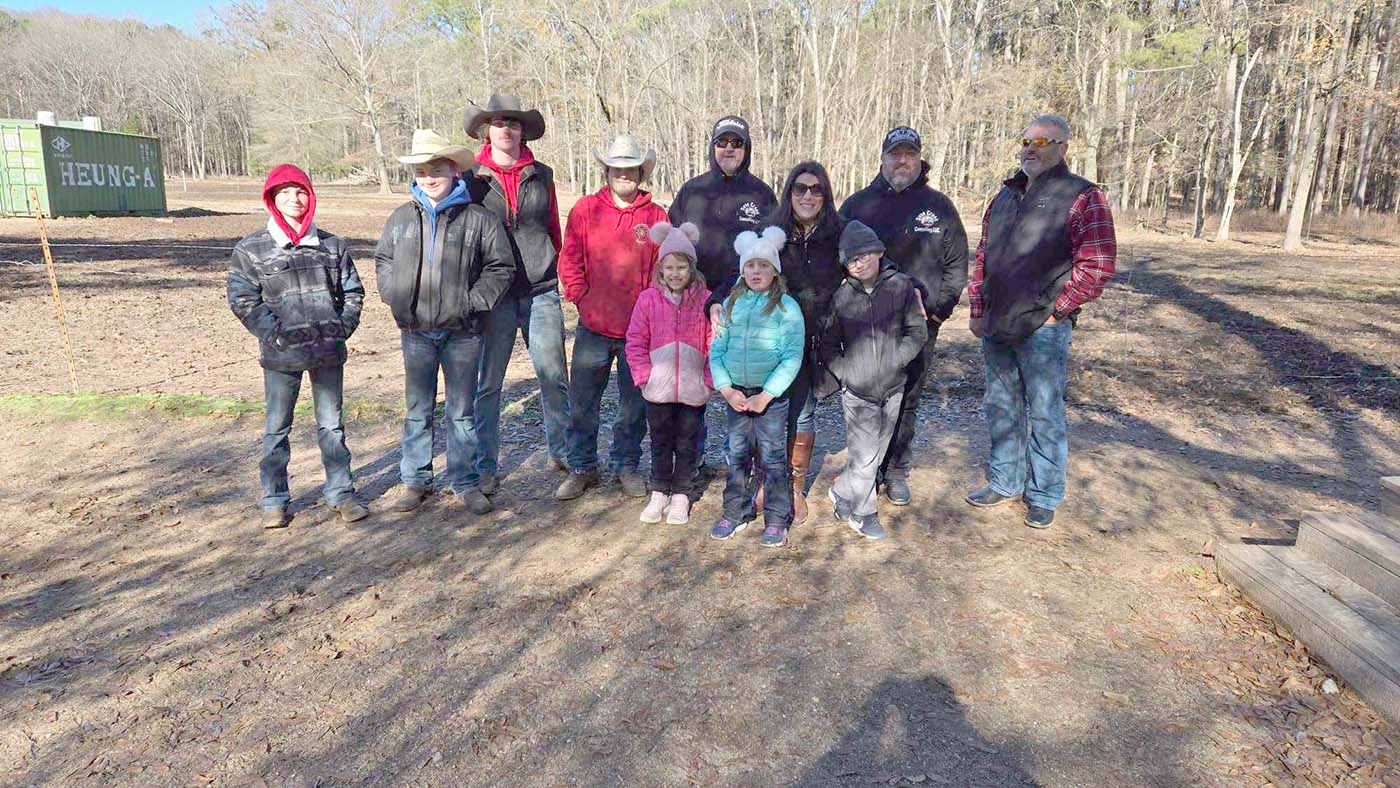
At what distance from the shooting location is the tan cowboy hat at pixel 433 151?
4422 mm

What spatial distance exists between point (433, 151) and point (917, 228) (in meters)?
2.64

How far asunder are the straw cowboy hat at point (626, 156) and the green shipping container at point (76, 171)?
27819 mm

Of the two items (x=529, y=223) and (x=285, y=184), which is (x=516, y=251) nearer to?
(x=529, y=223)

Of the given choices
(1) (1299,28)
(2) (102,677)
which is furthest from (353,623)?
(1) (1299,28)

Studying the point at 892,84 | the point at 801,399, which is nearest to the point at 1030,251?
the point at 801,399

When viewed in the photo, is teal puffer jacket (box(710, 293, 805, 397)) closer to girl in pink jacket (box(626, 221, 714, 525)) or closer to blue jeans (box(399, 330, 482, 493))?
girl in pink jacket (box(626, 221, 714, 525))

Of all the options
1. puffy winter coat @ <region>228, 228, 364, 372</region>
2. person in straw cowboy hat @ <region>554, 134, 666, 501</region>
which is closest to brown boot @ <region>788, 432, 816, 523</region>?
person in straw cowboy hat @ <region>554, 134, 666, 501</region>

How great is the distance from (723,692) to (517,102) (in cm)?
345

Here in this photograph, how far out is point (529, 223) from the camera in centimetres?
502

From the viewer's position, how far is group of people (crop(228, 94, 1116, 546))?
4336mm

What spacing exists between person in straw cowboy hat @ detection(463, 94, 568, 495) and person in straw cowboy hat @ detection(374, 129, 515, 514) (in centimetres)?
15

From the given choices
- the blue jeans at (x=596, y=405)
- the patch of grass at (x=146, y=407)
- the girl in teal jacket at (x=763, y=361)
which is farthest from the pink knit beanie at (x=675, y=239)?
the patch of grass at (x=146, y=407)

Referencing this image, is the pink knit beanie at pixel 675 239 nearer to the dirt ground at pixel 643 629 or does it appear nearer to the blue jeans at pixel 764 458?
the blue jeans at pixel 764 458

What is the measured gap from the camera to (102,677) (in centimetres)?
329
